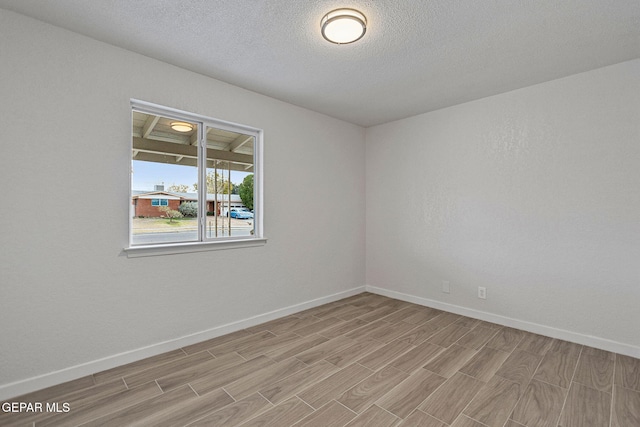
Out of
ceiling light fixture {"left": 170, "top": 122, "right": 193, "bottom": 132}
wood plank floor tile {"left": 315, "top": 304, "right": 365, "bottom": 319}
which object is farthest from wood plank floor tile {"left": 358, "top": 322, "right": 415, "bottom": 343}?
ceiling light fixture {"left": 170, "top": 122, "right": 193, "bottom": 132}

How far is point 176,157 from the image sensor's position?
2877 millimetres

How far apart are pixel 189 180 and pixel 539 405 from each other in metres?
3.26

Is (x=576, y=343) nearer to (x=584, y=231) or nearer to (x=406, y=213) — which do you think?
(x=584, y=231)

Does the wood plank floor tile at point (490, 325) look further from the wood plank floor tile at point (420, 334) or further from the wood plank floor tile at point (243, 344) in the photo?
the wood plank floor tile at point (243, 344)

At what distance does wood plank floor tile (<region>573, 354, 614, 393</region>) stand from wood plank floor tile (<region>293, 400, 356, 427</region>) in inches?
69.0

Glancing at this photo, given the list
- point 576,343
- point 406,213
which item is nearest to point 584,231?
point 576,343

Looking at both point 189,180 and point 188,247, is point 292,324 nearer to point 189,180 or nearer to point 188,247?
point 188,247

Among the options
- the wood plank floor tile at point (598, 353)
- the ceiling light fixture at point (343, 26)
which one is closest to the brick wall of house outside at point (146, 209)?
the ceiling light fixture at point (343, 26)

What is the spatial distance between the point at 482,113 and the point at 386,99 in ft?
3.59

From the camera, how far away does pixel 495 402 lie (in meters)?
1.95

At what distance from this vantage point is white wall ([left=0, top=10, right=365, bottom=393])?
1997mm

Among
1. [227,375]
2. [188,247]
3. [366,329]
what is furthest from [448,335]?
[188,247]

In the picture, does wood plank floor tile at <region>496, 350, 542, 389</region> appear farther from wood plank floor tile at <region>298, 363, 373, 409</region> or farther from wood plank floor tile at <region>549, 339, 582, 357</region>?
wood plank floor tile at <region>298, 363, 373, 409</region>

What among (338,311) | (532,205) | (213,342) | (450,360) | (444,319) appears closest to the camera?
(450,360)
